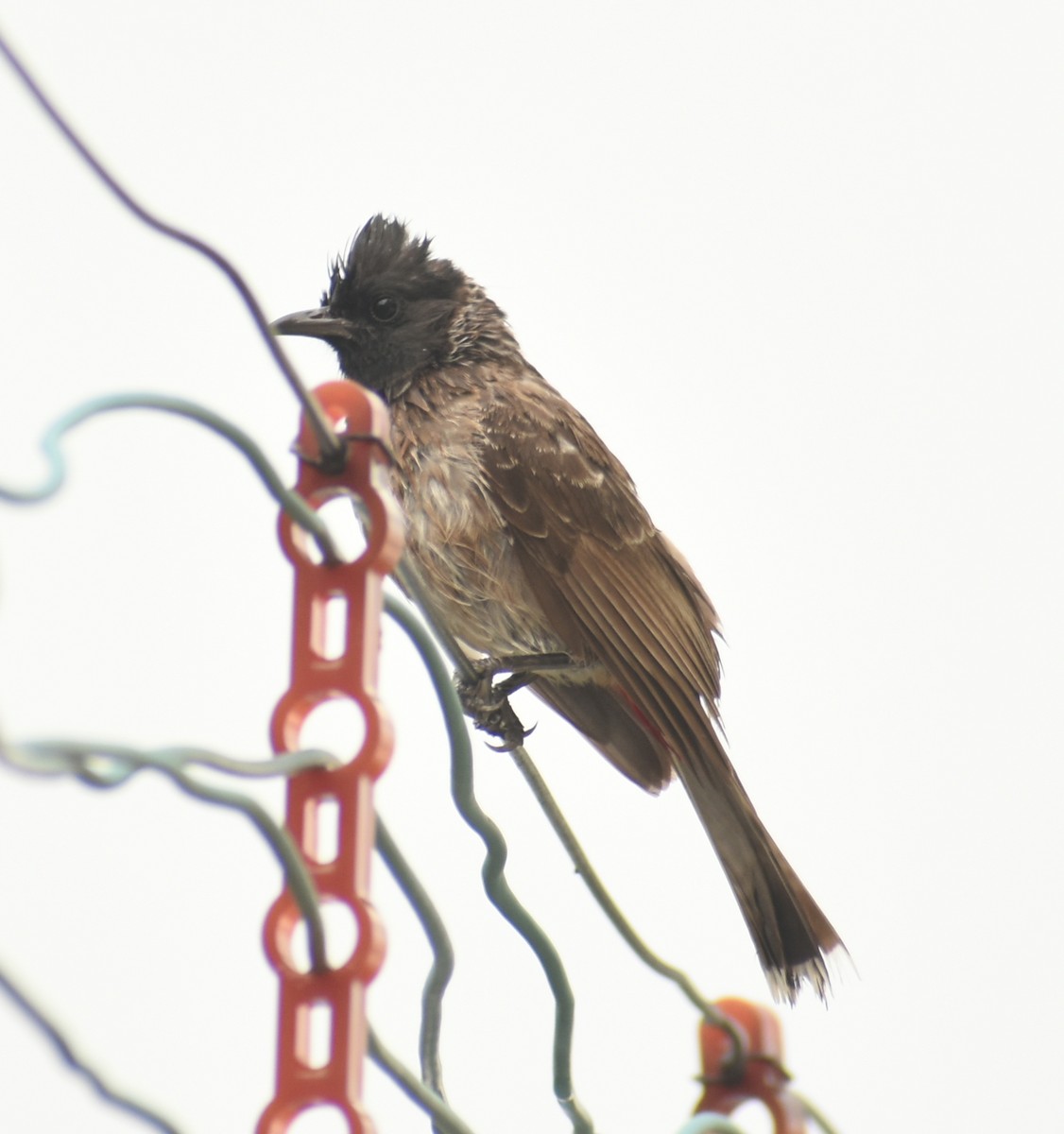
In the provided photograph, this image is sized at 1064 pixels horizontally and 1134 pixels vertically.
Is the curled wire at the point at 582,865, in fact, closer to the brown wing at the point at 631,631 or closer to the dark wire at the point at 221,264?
the dark wire at the point at 221,264

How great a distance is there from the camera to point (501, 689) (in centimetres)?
539

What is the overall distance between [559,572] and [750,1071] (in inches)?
91.6

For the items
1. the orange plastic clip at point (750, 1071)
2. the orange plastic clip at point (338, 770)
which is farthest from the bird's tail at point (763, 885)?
the orange plastic clip at point (338, 770)

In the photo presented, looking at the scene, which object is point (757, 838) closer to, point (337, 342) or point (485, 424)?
point (485, 424)

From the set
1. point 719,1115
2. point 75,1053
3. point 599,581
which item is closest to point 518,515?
point 599,581

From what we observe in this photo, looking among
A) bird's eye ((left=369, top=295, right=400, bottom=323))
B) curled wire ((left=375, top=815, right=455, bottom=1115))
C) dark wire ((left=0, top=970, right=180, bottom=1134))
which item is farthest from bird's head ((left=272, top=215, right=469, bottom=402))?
dark wire ((left=0, top=970, right=180, bottom=1134))

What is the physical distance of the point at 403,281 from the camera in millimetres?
6242

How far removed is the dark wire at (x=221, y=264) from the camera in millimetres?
1646

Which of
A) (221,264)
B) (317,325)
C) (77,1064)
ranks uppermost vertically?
(317,325)

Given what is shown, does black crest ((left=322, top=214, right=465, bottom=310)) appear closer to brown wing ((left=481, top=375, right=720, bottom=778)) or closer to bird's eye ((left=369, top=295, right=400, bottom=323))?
bird's eye ((left=369, top=295, right=400, bottom=323))

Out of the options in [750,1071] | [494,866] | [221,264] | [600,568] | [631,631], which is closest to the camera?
[221,264]

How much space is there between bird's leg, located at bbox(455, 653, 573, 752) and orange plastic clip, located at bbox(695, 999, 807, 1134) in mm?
1801

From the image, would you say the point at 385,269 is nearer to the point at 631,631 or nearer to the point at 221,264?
the point at 631,631

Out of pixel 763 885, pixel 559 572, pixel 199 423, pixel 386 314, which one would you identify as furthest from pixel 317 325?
pixel 199 423
